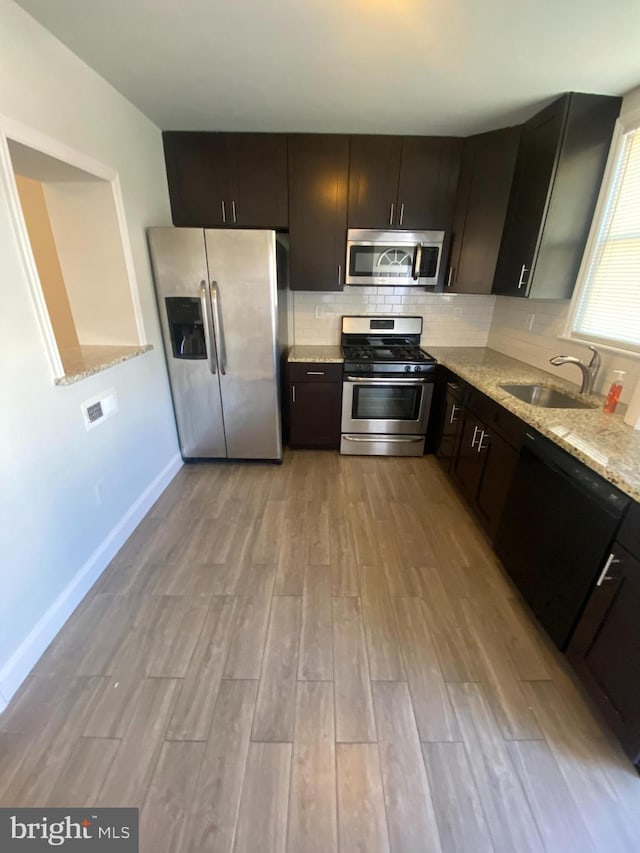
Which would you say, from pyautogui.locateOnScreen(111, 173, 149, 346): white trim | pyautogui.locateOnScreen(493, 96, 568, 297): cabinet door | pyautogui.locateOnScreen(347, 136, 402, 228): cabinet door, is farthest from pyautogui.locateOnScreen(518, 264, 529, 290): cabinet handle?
pyautogui.locateOnScreen(111, 173, 149, 346): white trim

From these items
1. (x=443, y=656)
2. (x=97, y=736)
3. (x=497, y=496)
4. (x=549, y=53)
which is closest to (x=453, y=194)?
(x=549, y=53)

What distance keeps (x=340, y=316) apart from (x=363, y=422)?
3.51 ft

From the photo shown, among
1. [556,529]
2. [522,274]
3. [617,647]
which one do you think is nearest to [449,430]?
[522,274]

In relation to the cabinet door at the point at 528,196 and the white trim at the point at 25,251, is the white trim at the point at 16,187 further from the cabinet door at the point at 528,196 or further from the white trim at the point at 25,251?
the cabinet door at the point at 528,196

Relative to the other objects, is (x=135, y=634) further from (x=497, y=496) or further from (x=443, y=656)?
(x=497, y=496)

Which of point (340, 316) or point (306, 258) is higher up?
point (306, 258)

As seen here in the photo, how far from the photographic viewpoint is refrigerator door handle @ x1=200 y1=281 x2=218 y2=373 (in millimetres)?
2502

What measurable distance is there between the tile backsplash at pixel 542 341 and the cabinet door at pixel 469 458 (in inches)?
27.9

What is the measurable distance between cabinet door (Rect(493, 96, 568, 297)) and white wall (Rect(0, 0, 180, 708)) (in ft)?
8.41

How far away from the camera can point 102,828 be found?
3.47 ft

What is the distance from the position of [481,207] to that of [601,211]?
2.63 ft

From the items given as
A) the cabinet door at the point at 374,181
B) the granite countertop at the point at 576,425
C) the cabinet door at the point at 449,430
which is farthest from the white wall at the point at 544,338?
the cabinet door at the point at 374,181

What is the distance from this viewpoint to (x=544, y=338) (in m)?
2.60

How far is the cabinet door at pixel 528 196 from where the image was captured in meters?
2.07
